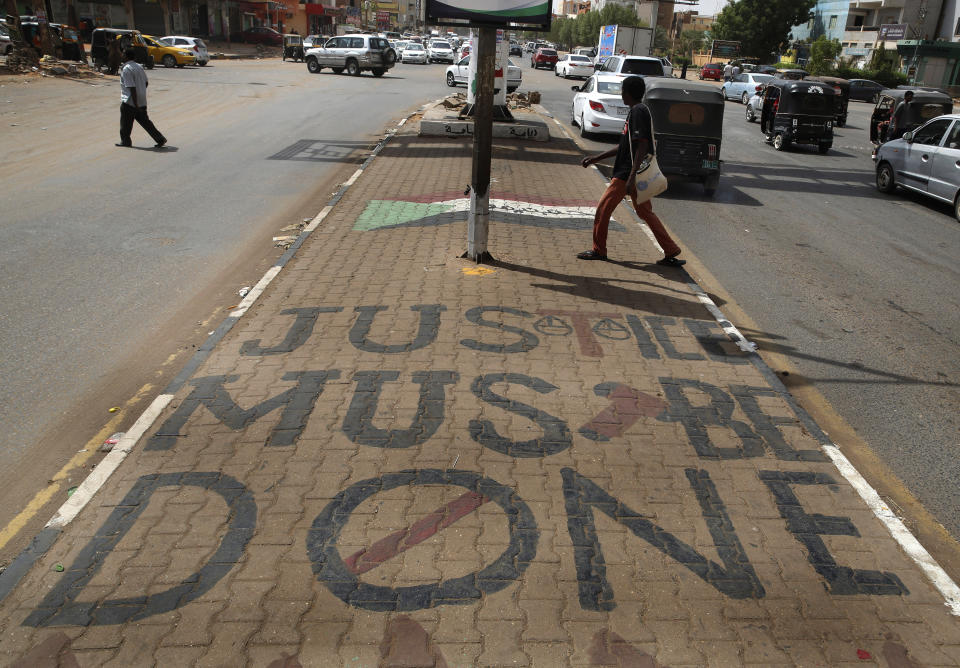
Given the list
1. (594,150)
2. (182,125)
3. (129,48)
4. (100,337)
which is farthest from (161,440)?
(182,125)

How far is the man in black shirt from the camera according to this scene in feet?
24.1

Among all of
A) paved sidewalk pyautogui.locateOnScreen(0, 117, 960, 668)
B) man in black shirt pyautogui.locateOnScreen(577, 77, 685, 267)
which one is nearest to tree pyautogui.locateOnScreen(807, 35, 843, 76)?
man in black shirt pyautogui.locateOnScreen(577, 77, 685, 267)

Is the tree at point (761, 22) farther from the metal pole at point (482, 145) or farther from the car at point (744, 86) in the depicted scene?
the metal pole at point (482, 145)

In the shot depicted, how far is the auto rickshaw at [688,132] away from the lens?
12.8 m

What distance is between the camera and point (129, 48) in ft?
47.6

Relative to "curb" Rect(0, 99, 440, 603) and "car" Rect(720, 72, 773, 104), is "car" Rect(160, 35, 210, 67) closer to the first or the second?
"car" Rect(720, 72, 773, 104)

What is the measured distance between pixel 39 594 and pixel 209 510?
808 mm

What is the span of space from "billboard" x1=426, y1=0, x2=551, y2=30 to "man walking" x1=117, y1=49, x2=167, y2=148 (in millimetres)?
9203

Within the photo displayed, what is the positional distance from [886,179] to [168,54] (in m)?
35.3

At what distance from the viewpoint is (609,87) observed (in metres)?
18.1

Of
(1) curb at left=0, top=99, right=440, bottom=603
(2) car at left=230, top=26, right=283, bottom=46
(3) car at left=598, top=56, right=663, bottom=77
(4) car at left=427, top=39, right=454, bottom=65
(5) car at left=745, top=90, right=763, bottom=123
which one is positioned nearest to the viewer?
(1) curb at left=0, top=99, right=440, bottom=603

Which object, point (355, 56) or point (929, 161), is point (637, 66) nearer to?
point (929, 161)

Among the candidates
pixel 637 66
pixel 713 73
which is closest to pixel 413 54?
pixel 713 73

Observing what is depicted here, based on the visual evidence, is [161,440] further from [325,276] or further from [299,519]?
[325,276]
